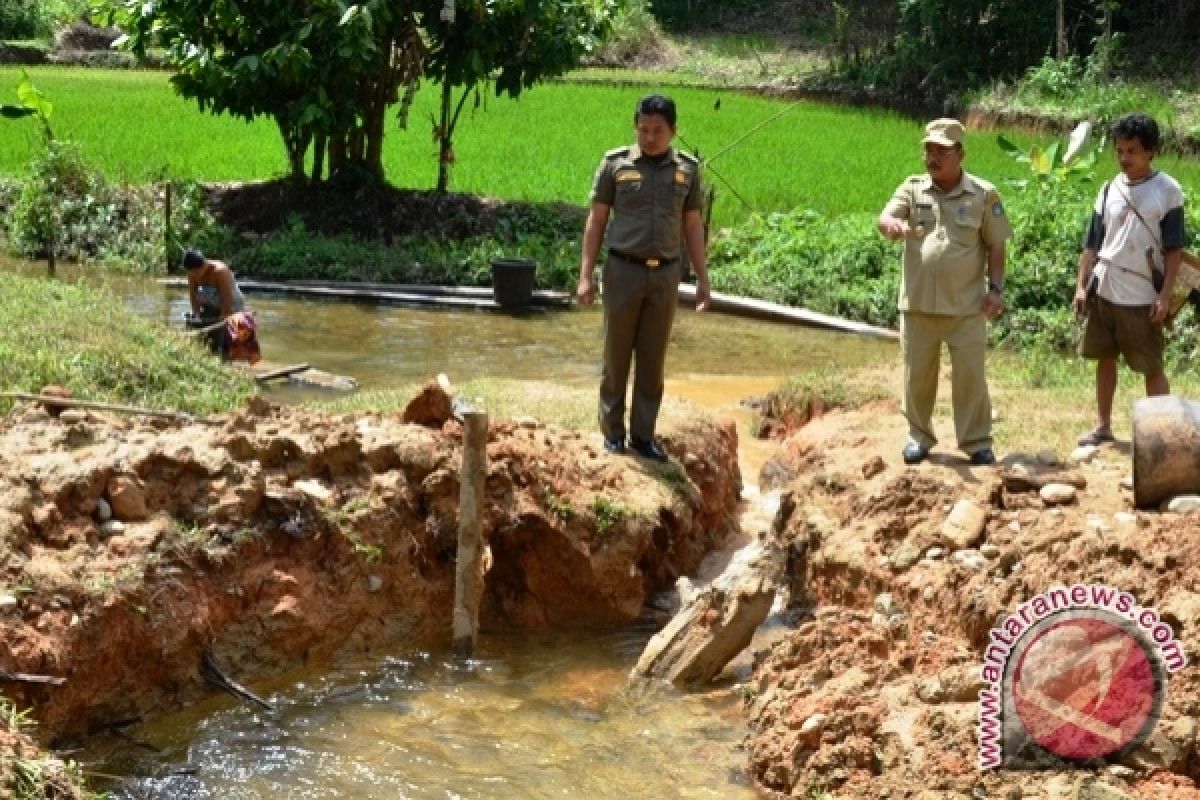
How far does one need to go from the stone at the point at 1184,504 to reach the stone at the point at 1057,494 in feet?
1.53

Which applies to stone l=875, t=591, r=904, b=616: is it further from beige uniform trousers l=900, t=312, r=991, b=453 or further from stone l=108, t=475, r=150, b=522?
stone l=108, t=475, r=150, b=522

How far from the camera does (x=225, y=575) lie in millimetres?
7449

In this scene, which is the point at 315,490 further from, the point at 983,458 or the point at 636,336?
the point at 983,458

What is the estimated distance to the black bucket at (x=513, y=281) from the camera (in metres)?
15.3

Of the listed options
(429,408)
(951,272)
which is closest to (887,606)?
(951,272)

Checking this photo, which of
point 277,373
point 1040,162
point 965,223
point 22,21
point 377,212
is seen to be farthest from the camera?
point 22,21

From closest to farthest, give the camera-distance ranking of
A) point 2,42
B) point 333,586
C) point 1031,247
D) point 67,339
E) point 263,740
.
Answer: point 263,740 → point 333,586 → point 67,339 → point 1031,247 → point 2,42

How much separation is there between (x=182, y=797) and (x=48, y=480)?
1.53 m

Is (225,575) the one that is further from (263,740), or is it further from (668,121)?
(668,121)

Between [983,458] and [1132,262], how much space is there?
4.02 feet

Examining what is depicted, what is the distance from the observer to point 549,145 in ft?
73.5

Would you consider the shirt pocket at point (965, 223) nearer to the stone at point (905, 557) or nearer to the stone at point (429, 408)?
the stone at point (905, 557)

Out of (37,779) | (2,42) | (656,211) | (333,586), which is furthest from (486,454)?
(2,42)

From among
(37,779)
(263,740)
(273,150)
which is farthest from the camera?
(273,150)
